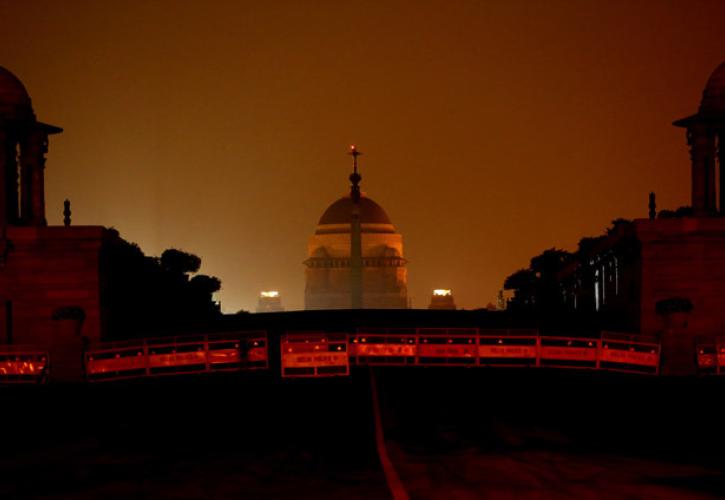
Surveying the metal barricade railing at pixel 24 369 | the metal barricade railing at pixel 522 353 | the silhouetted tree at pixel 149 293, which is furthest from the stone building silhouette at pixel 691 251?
the metal barricade railing at pixel 24 369

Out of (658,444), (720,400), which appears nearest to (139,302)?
(720,400)

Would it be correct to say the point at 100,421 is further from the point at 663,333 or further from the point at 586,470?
the point at 663,333

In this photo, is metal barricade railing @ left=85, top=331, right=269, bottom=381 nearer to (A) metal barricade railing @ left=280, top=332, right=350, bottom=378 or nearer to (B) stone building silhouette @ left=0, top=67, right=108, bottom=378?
(A) metal barricade railing @ left=280, top=332, right=350, bottom=378

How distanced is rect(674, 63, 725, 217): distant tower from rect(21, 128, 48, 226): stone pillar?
29.8 metres

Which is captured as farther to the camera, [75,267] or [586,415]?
[75,267]

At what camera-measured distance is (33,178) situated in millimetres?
72188

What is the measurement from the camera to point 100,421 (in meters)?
34.5

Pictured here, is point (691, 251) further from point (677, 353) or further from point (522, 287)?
point (522, 287)

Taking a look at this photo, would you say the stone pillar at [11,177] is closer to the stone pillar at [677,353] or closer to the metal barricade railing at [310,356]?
the metal barricade railing at [310,356]

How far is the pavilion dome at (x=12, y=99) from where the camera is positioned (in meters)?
71.6

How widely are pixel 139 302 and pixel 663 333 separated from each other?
47.6 meters

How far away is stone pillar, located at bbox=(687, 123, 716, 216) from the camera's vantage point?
7256cm

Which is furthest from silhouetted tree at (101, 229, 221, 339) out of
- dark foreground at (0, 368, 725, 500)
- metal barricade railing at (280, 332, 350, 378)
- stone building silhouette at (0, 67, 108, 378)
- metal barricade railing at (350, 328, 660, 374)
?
dark foreground at (0, 368, 725, 500)

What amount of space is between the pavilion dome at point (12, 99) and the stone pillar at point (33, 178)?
1118 mm
